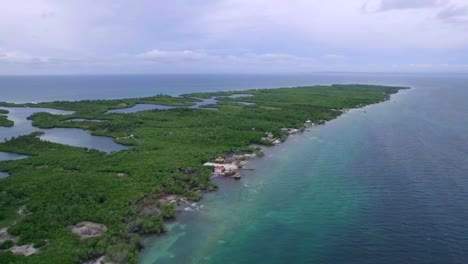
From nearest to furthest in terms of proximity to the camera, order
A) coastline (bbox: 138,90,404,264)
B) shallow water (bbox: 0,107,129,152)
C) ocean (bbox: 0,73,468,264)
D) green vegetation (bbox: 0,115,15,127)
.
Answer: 1. ocean (bbox: 0,73,468,264)
2. coastline (bbox: 138,90,404,264)
3. shallow water (bbox: 0,107,129,152)
4. green vegetation (bbox: 0,115,15,127)

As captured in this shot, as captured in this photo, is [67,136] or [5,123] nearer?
[67,136]

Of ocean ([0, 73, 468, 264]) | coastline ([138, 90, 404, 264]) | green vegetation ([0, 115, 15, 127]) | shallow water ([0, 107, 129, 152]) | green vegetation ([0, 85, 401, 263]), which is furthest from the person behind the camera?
green vegetation ([0, 115, 15, 127])

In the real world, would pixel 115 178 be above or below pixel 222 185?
above

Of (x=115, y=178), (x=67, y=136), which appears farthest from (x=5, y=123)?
(x=115, y=178)

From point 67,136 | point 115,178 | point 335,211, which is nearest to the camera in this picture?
point 335,211

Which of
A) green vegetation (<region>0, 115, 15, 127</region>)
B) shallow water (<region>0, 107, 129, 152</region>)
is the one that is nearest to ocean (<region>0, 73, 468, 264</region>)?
shallow water (<region>0, 107, 129, 152</region>)

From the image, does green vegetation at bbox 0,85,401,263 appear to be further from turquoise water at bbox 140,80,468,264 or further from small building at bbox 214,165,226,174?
turquoise water at bbox 140,80,468,264

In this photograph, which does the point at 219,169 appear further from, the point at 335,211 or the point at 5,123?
the point at 5,123

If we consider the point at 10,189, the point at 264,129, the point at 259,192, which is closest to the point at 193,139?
the point at 264,129
